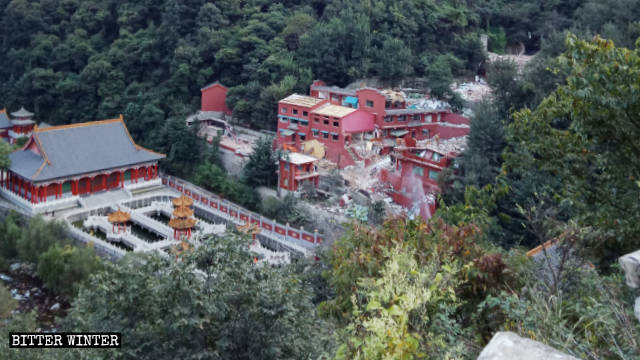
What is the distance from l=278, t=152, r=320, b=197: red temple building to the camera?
50.6ft

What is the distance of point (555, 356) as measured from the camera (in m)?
1.62

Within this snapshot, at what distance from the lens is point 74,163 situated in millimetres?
15359

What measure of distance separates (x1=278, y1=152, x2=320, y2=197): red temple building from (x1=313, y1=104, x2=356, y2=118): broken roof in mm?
1571

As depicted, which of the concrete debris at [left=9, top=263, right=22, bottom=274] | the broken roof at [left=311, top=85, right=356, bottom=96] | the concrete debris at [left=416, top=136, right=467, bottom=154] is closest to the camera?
the concrete debris at [left=9, top=263, right=22, bottom=274]

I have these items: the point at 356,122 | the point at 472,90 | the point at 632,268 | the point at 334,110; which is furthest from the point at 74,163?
the point at 632,268

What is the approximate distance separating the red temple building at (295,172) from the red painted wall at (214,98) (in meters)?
5.03

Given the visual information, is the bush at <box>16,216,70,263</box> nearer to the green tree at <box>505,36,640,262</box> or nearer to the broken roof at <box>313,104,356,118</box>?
the broken roof at <box>313,104,356,118</box>

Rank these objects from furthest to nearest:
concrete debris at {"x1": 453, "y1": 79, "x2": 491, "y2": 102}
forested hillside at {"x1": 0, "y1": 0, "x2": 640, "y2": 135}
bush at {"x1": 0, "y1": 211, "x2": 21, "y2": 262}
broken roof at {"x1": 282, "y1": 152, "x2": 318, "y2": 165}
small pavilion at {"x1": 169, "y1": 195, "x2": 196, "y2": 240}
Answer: forested hillside at {"x1": 0, "y1": 0, "x2": 640, "y2": 135} → concrete debris at {"x1": 453, "y1": 79, "x2": 491, "y2": 102} → broken roof at {"x1": 282, "y1": 152, "x2": 318, "y2": 165} → small pavilion at {"x1": 169, "y1": 195, "x2": 196, "y2": 240} → bush at {"x1": 0, "y1": 211, "x2": 21, "y2": 262}

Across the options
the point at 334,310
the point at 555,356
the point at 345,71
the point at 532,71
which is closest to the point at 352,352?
the point at 555,356

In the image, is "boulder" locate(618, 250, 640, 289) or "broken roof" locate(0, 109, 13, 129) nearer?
"boulder" locate(618, 250, 640, 289)

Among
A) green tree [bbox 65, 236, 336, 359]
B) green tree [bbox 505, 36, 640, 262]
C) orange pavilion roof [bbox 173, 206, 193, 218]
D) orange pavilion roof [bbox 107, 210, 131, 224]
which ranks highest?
green tree [bbox 505, 36, 640, 262]

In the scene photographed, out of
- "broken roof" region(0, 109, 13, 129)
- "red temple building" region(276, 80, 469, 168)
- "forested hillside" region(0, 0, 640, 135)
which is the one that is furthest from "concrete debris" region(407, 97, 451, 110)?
"broken roof" region(0, 109, 13, 129)

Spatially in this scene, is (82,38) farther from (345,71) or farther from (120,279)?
(120,279)

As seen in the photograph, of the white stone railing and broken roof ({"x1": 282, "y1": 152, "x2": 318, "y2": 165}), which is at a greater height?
broken roof ({"x1": 282, "y1": 152, "x2": 318, "y2": 165})
